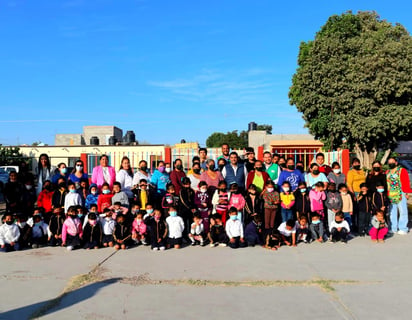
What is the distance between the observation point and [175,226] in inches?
311

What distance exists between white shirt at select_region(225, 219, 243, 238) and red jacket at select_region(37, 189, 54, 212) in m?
3.80

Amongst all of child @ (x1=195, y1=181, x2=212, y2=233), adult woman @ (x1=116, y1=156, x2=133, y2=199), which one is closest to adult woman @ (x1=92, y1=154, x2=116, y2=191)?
adult woman @ (x1=116, y1=156, x2=133, y2=199)

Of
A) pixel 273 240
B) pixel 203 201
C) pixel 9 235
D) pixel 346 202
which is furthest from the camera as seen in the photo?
pixel 346 202

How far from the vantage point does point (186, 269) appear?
20.6 feet

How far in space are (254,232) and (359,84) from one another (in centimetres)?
1484

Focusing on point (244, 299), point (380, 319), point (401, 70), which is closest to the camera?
point (380, 319)

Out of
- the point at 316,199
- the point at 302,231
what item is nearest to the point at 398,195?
the point at 316,199

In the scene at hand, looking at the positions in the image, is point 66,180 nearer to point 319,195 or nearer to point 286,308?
point 319,195

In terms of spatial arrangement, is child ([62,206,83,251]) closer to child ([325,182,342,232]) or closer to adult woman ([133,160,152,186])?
adult woman ([133,160,152,186])

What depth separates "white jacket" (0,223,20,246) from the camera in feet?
25.2

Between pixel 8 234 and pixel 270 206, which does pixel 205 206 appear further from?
pixel 8 234

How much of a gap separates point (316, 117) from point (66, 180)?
1660 cm

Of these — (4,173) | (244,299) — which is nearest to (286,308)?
(244,299)

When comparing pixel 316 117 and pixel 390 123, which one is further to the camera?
pixel 316 117
